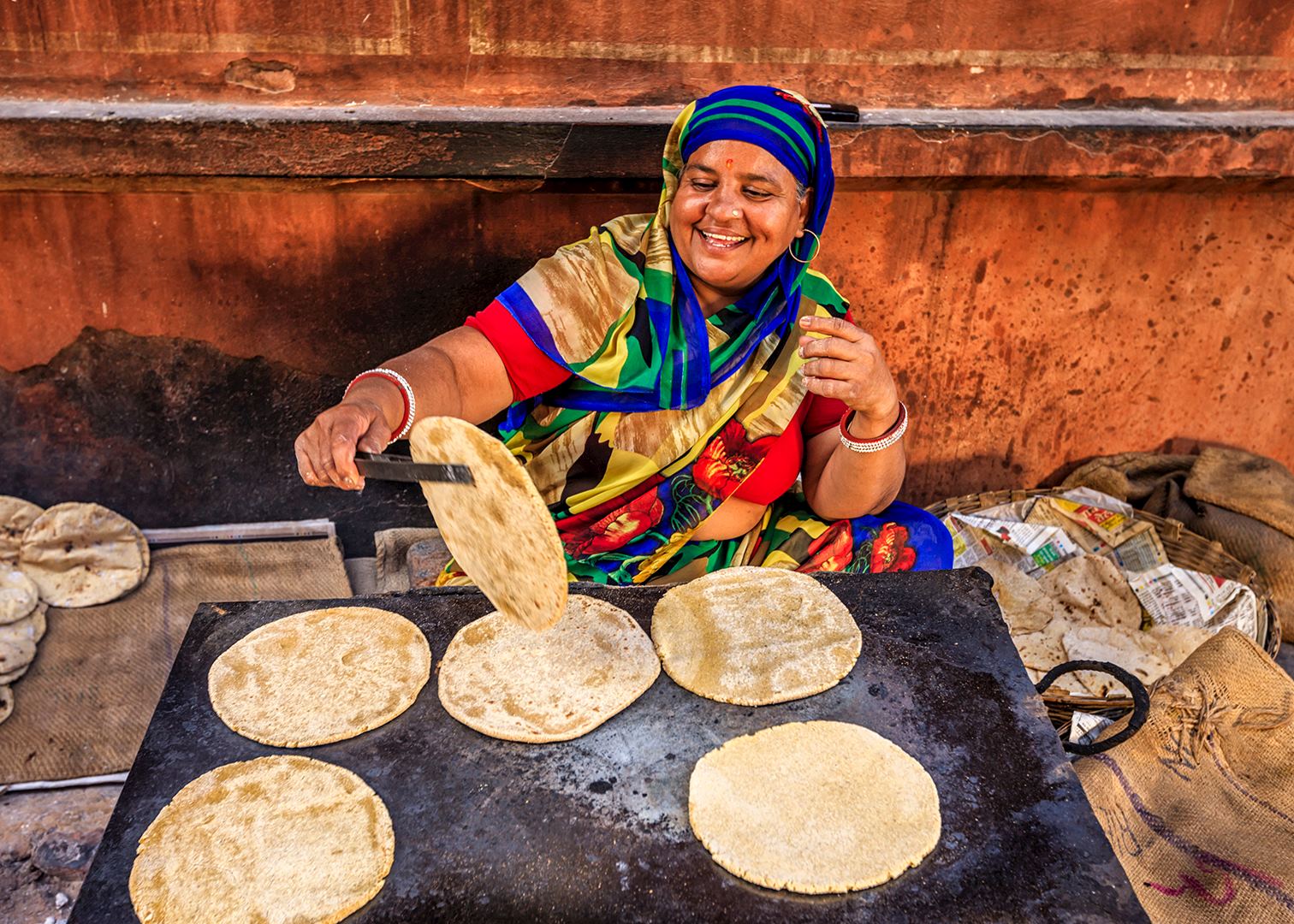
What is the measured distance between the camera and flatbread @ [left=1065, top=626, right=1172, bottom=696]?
8.71 feet

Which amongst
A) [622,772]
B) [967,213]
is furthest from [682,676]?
[967,213]

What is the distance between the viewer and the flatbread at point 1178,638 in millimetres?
2744

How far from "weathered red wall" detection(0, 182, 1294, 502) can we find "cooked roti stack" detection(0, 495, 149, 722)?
0.43 m

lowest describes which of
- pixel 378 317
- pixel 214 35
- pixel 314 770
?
pixel 314 770

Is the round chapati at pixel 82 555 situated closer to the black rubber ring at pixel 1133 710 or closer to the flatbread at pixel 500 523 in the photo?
the flatbread at pixel 500 523

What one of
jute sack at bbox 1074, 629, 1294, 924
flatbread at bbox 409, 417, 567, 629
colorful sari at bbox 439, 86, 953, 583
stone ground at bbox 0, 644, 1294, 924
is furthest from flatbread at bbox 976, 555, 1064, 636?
stone ground at bbox 0, 644, 1294, 924

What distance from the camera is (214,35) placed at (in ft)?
8.05

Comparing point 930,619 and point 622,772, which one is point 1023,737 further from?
point 622,772

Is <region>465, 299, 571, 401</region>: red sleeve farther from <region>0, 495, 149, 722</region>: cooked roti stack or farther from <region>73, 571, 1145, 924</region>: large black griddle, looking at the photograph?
<region>0, 495, 149, 722</region>: cooked roti stack

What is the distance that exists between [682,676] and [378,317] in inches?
62.4

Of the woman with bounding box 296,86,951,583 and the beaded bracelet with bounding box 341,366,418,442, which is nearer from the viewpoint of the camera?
the beaded bracelet with bounding box 341,366,418,442

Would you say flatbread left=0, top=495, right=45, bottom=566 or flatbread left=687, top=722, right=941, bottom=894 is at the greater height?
flatbread left=687, top=722, right=941, bottom=894

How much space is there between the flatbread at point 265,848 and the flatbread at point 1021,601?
201 centimetres

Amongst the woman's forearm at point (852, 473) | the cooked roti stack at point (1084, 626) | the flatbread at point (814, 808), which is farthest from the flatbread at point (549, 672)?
the cooked roti stack at point (1084, 626)
